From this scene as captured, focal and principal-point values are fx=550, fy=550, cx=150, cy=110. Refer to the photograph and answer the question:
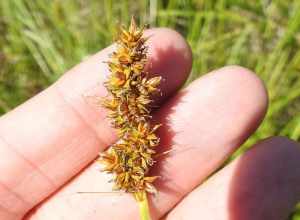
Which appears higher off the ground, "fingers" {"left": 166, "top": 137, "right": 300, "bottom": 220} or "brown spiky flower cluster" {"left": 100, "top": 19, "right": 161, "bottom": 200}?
Result: "brown spiky flower cluster" {"left": 100, "top": 19, "right": 161, "bottom": 200}

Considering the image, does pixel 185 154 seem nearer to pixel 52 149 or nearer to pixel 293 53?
pixel 52 149

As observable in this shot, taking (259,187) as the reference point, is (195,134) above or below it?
above

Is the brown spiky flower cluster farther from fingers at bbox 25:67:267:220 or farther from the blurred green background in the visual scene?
the blurred green background

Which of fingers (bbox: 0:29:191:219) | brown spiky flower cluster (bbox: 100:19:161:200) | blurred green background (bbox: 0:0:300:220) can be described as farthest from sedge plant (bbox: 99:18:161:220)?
blurred green background (bbox: 0:0:300:220)

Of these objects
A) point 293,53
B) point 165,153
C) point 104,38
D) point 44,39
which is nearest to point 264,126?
point 293,53

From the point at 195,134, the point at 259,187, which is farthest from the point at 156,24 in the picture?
the point at 259,187

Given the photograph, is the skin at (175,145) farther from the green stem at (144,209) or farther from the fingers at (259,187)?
the green stem at (144,209)

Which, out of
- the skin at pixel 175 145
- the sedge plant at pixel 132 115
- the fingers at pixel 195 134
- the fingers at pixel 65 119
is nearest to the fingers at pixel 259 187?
the skin at pixel 175 145

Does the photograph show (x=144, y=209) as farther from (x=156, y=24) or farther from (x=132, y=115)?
(x=156, y=24)
